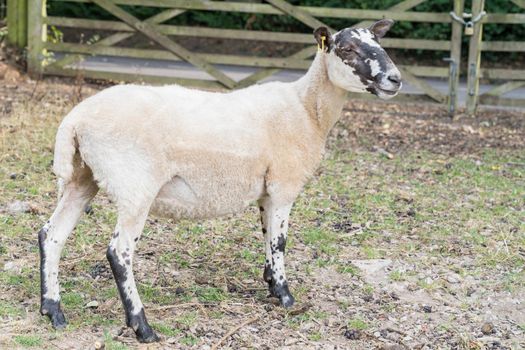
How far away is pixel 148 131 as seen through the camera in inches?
204

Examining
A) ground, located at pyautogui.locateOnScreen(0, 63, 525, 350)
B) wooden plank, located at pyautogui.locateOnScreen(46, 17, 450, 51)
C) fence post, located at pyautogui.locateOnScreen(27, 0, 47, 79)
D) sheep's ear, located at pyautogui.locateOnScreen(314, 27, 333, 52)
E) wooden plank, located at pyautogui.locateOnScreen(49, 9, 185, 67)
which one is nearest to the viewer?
ground, located at pyautogui.locateOnScreen(0, 63, 525, 350)

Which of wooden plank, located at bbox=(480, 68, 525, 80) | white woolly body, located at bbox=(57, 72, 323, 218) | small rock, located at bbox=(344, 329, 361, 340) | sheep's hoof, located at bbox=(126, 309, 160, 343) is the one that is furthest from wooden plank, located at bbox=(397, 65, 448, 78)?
sheep's hoof, located at bbox=(126, 309, 160, 343)

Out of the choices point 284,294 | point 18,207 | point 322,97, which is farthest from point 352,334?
point 18,207

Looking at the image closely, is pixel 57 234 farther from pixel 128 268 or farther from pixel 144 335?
pixel 144 335

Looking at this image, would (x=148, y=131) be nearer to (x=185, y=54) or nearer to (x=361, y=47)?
(x=361, y=47)

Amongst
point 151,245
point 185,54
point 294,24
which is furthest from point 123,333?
point 294,24

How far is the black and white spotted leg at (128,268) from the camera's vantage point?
5129mm

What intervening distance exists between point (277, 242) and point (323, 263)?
94cm

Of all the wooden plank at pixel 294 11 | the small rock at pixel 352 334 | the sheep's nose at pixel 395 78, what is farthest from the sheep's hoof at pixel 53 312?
the wooden plank at pixel 294 11

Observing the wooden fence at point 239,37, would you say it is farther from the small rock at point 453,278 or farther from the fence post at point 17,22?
the small rock at point 453,278

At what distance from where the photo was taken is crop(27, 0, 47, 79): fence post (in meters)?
13.0

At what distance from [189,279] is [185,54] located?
7.22 meters

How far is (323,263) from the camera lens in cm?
668

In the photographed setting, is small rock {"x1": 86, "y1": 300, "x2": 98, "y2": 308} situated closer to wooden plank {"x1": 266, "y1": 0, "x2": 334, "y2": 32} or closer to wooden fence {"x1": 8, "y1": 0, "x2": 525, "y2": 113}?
wooden fence {"x1": 8, "y1": 0, "x2": 525, "y2": 113}
